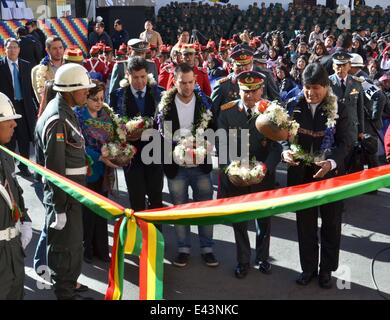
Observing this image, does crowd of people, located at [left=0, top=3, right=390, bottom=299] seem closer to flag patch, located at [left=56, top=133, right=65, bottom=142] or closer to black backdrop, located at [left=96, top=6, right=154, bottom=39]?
flag patch, located at [left=56, top=133, right=65, bottom=142]

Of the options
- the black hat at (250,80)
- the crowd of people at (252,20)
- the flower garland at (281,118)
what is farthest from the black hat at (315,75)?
the crowd of people at (252,20)

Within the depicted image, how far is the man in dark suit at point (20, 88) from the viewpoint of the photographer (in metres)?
8.39

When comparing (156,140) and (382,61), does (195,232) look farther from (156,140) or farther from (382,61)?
(382,61)

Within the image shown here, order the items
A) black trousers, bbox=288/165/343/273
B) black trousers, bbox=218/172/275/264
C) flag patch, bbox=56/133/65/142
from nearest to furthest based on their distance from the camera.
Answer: flag patch, bbox=56/133/65/142 < black trousers, bbox=288/165/343/273 < black trousers, bbox=218/172/275/264

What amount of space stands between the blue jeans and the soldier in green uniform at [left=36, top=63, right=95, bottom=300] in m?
1.22

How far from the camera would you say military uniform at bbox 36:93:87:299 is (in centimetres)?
439

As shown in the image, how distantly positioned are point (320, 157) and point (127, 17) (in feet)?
59.3

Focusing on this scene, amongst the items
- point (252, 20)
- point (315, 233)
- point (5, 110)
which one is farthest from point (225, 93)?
point (252, 20)

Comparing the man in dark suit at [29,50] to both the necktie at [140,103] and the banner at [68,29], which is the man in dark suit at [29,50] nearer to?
the necktie at [140,103]

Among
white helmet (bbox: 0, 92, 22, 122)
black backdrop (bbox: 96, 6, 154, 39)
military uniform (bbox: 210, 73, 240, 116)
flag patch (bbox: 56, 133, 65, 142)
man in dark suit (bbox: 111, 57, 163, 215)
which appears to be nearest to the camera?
white helmet (bbox: 0, 92, 22, 122)

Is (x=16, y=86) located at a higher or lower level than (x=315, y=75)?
lower

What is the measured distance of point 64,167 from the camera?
4480 millimetres

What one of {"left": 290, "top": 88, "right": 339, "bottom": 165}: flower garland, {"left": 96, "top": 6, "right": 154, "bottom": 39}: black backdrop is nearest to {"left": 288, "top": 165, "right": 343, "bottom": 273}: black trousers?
{"left": 290, "top": 88, "right": 339, "bottom": 165}: flower garland

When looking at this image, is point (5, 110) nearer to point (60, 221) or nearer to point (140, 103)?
point (60, 221)
